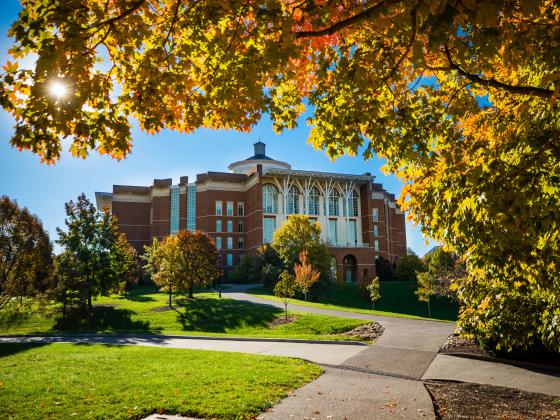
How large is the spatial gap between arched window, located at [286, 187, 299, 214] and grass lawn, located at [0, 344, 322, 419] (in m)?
50.1

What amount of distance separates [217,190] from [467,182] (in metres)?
62.2

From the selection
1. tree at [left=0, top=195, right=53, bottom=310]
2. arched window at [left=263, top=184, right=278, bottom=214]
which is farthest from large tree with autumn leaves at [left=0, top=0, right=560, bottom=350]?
arched window at [left=263, top=184, right=278, bottom=214]

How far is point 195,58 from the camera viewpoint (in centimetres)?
629

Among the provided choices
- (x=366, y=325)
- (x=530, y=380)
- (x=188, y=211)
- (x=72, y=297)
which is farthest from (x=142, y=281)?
(x=530, y=380)

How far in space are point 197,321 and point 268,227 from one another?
37.0m

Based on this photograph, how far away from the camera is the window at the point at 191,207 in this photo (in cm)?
6644

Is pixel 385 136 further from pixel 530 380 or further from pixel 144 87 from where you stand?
pixel 530 380

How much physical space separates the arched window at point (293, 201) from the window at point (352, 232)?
30.7 feet

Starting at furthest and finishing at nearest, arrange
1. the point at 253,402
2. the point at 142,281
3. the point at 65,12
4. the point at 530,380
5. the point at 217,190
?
the point at 217,190 → the point at 142,281 → the point at 530,380 → the point at 253,402 → the point at 65,12

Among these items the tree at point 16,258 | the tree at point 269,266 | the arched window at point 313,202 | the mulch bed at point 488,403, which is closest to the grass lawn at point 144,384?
the mulch bed at point 488,403

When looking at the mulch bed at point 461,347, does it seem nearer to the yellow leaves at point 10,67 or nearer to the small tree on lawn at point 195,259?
the yellow leaves at point 10,67

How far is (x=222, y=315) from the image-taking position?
2544 centimetres

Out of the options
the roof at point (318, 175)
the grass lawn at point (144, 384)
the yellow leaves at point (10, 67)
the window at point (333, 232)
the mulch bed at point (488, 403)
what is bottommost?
the mulch bed at point (488, 403)

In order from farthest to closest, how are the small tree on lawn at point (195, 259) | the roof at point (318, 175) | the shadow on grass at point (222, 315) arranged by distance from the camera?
the roof at point (318, 175) → the small tree on lawn at point (195, 259) → the shadow on grass at point (222, 315)
